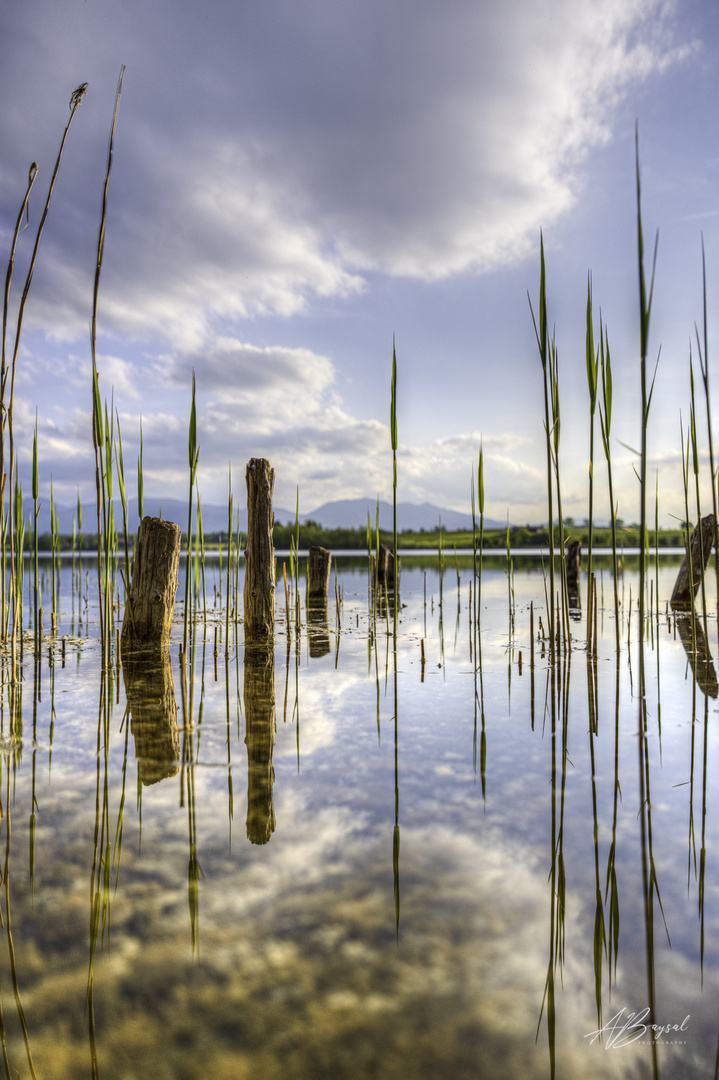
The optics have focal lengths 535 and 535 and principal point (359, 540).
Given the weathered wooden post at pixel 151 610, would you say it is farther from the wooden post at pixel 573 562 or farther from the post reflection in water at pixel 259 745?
the wooden post at pixel 573 562

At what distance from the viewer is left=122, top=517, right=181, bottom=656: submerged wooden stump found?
→ 206 inches

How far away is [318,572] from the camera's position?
34.4 feet

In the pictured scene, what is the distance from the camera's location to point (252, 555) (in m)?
5.75

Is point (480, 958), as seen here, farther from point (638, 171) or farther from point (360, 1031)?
point (638, 171)

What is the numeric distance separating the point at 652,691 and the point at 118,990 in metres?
4.04

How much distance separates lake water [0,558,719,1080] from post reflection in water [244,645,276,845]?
20mm

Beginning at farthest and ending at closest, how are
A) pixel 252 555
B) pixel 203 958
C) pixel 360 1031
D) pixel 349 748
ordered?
pixel 252 555 < pixel 349 748 < pixel 203 958 < pixel 360 1031

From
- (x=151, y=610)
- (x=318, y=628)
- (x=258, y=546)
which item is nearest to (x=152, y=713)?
(x=151, y=610)

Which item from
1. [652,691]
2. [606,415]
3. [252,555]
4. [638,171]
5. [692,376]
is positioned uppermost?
[638,171]

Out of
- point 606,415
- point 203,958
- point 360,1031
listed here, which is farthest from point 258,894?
point 606,415

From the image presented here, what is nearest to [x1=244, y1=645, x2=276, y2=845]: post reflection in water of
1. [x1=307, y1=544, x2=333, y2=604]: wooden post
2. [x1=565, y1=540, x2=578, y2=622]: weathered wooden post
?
[x1=307, y1=544, x2=333, y2=604]: wooden post

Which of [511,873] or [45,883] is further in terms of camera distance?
[511,873]

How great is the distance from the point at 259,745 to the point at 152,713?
3.15 ft

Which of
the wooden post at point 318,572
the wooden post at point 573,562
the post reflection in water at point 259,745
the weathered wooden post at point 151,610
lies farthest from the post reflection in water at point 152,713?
the wooden post at point 573,562
